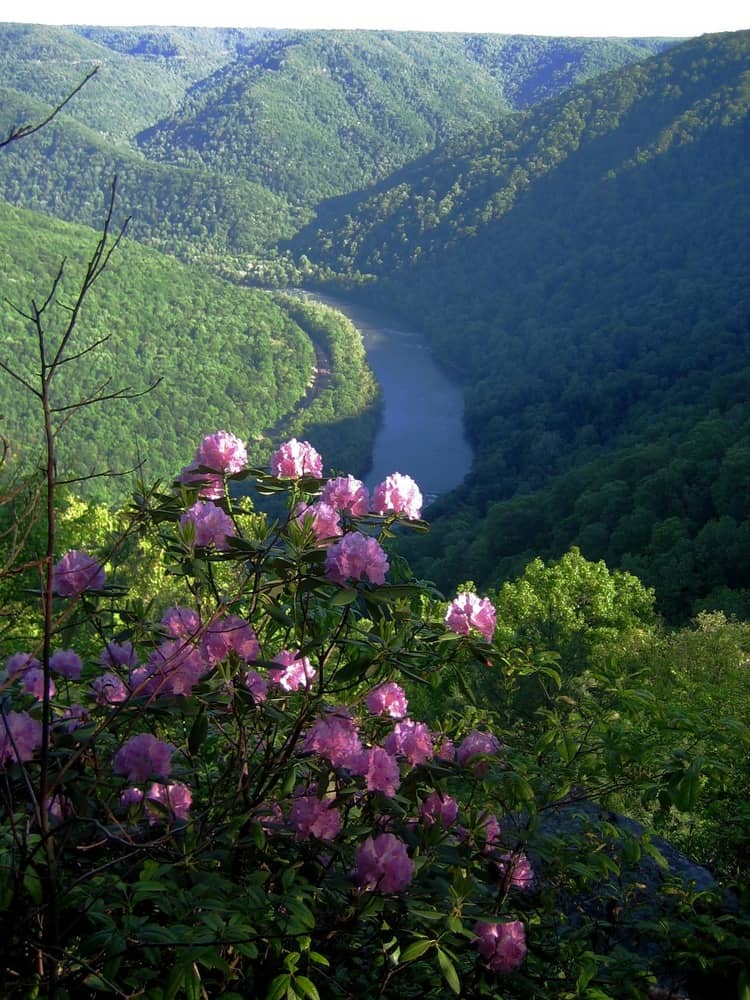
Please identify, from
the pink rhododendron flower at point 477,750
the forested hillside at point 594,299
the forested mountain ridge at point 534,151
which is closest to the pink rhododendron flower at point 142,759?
the pink rhododendron flower at point 477,750

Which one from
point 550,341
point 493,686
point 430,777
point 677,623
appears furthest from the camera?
point 550,341

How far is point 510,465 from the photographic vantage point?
6319cm

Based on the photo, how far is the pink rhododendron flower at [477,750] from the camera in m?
2.68

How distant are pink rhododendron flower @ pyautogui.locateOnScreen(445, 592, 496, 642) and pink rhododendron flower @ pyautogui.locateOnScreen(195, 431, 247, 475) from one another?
0.79 meters

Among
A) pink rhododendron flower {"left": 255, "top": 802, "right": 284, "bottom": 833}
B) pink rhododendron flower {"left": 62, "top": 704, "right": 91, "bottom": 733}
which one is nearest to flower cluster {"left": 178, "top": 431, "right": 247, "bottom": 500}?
pink rhododendron flower {"left": 62, "top": 704, "right": 91, "bottom": 733}

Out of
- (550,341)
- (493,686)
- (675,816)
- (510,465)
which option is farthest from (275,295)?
(675,816)

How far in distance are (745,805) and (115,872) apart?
2.51 metres

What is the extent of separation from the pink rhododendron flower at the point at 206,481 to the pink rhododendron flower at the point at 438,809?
111 cm

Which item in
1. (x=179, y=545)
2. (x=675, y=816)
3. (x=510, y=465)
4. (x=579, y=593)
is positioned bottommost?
(x=510, y=465)

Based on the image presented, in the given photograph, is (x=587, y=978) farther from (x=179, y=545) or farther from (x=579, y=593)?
(x=579, y=593)

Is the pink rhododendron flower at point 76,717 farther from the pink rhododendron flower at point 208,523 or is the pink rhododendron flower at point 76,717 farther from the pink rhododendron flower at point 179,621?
the pink rhododendron flower at point 208,523

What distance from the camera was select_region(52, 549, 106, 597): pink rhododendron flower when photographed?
8.48 feet

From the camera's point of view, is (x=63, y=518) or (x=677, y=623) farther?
(x=677, y=623)

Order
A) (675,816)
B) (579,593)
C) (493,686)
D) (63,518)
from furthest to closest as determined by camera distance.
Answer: (579,593)
(63,518)
(493,686)
(675,816)
